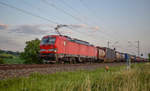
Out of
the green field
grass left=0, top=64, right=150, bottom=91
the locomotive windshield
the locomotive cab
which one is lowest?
the green field

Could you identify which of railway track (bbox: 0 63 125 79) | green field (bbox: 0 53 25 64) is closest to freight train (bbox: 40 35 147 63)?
railway track (bbox: 0 63 125 79)

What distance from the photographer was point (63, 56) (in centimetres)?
1791

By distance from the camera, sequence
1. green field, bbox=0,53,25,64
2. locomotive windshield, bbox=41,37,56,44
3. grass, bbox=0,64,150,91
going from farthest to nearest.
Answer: green field, bbox=0,53,25,64 < locomotive windshield, bbox=41,37,56,44 < grass, bbox=0,64,150,91

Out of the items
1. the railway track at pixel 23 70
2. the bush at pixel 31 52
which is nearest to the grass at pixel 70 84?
the railway track at pixel 23 70

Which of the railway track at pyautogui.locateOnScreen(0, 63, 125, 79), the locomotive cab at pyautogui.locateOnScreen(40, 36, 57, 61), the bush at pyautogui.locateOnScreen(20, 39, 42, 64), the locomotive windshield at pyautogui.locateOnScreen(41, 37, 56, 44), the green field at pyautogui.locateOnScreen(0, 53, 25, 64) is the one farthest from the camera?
the bush at pyautogui.locateOnScreen(20, 39, 42, 64)

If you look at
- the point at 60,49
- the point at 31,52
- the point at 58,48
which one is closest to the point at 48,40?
the point at 58,48

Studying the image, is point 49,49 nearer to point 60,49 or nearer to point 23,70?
point 60,49

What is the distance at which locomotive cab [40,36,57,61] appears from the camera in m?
16.2

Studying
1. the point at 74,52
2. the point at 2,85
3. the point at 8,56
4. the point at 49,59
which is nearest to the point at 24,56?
the point at 74,52

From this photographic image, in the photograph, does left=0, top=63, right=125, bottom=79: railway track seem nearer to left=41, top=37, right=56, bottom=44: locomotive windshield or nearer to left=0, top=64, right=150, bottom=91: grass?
left=0, top=64, right=150, bottom=91: grass

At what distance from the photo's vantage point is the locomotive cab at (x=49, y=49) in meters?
16.2

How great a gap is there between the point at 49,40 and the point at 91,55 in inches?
553

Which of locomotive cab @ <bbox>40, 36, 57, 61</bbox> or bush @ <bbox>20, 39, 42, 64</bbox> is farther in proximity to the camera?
bush @ <bbox>20, 39, 42, 64</bbox>

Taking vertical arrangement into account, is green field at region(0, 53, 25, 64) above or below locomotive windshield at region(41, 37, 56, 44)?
below
